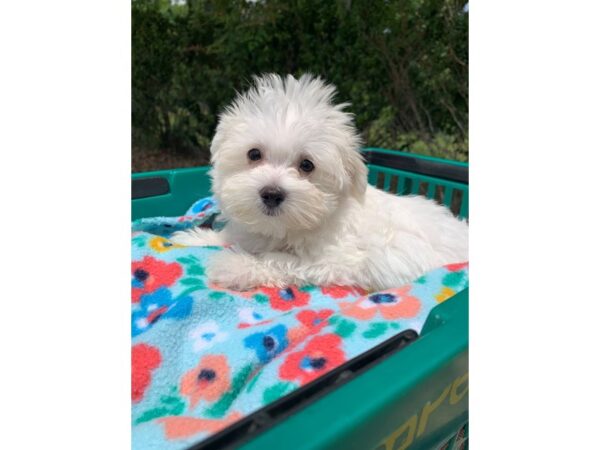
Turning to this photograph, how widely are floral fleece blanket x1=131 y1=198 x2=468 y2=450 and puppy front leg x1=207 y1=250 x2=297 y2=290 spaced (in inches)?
2.2

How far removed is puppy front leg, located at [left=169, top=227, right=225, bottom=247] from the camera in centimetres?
250

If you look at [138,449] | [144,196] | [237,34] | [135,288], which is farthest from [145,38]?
[138,449]

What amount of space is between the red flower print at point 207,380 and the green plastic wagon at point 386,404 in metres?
0.59

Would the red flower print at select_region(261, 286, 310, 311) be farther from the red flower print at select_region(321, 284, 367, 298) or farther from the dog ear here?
the dog ear

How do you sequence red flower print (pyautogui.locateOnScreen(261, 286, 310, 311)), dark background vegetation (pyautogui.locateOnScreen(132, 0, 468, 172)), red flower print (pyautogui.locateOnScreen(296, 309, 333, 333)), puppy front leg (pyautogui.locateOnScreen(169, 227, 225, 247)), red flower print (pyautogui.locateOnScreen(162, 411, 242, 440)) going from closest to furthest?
red flower print (pyautogui.locateOnScreen(162, 411, 242, 440)), red flower print (pyautogui.locateOnScreen(296, 309, 333, 333)), red flower print (pyautogui.locateOnScreen(261, 286, 310, 311)), puppy front leg (pyautogui.locateOnScreen(169, 227, 225, 247)), dark background vegetation (pyautogui.locateOnScreen(132, 0, 468, 172))

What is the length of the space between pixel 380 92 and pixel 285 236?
1491mm

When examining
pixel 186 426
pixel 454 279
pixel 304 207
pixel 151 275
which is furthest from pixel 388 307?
pixel 151 275

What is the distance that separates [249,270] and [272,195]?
38cm

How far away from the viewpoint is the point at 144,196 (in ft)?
9.45

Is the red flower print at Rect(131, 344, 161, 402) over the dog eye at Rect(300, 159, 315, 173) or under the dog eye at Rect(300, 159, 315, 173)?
under

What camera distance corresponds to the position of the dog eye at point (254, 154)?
2.04m

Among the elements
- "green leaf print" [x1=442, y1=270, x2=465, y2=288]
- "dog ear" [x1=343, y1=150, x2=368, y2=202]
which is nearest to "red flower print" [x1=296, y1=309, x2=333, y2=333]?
"green leaf print" [x1=442, y1=270, x2=465, y2=288]

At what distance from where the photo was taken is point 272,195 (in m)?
1.89

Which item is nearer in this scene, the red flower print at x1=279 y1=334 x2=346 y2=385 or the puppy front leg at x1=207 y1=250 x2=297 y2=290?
the red flower print at x1=279 y1=334 x2=346 y2=385
